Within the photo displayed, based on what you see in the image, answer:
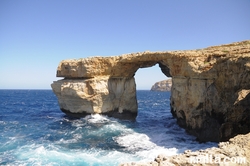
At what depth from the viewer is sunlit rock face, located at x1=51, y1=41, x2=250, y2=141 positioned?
45.2ft

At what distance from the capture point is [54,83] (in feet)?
93.7

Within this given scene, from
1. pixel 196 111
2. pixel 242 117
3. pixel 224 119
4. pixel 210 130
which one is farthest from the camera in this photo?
pixel 196 111

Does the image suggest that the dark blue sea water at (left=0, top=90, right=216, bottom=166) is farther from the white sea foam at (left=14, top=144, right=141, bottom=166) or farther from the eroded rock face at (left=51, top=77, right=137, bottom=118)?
the eroded rock face at (left=51, top=77, right=137, bottom=118)

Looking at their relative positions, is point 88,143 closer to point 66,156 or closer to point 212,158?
point 66,156

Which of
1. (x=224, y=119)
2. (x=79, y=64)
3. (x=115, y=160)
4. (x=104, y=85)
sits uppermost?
(x=79, y=64)

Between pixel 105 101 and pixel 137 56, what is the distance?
807cm

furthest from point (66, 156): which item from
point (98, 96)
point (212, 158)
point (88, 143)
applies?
point (98, 96)

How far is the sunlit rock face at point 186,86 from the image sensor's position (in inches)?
542

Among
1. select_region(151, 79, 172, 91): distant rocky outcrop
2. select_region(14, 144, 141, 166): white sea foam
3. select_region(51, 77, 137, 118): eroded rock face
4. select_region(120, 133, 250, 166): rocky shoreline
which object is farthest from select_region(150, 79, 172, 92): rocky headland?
select_region(120, 133, 250, 166): rocky shoreline

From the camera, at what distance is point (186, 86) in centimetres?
2028

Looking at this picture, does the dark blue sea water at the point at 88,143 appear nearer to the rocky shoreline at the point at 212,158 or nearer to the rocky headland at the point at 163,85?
the rocky shoreline at the point at 212,158

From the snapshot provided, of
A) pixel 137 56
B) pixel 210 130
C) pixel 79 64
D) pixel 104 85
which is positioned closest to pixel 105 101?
pixel 104 85

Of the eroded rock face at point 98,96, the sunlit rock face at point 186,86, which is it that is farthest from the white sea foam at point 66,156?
the eroded rock face at point 98,96

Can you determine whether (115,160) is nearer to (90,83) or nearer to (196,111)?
(196,111)
